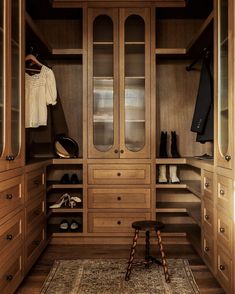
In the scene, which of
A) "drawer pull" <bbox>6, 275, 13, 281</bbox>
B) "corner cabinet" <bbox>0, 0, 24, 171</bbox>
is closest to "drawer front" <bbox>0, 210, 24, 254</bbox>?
"drawer pull" <bbox>6, 275, 13, 281</bbox>

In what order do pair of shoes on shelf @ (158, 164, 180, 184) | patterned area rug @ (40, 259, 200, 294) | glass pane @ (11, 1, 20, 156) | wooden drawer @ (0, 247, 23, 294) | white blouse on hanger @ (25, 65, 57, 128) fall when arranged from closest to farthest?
wooden drawer @ (0, 247, 23, 294), glass pane @ (11, 1, 20, 156), patterned area rug @ (40, 259, 200, 294), white blouse on hanger @ (25, 65, 57, 128), pair of shoes on shelf @ (158, 164, 180, 184)

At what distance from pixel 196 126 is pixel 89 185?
114cm

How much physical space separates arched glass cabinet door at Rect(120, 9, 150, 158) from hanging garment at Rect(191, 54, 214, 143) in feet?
1.76

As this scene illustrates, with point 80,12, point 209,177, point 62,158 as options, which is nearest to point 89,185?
point 62,158

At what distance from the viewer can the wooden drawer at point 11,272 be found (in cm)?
215

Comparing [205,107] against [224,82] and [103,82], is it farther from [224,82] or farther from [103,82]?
[103,82]

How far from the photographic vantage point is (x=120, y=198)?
3.68 meters

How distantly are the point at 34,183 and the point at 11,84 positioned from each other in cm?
91

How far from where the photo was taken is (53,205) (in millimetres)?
3730

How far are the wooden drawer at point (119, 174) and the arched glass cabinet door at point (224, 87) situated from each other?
3.93 ft

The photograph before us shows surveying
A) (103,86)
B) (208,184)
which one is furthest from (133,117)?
(208,184)

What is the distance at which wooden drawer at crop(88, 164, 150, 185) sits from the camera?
144 inches

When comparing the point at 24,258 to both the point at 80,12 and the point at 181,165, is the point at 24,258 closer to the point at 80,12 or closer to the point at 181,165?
the point at 181,165

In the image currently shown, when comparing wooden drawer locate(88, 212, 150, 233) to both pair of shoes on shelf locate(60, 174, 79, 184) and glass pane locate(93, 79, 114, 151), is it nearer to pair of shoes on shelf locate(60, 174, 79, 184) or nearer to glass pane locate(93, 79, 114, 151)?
pair of shoes on shelf locate(60, 174, 79, 184)
